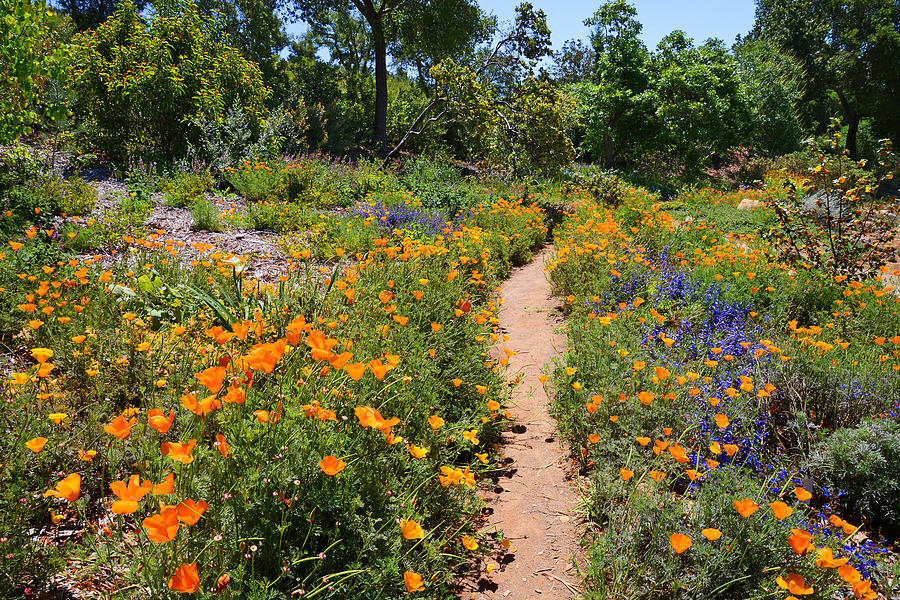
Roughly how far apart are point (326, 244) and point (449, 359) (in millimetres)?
3123

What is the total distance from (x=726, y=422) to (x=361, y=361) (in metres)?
2.02

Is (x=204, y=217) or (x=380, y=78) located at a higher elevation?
(x=380, y=78)

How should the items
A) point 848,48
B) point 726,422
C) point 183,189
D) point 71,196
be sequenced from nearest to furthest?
point 726,422 < point 71,196 < point 183,189 < point 848,48

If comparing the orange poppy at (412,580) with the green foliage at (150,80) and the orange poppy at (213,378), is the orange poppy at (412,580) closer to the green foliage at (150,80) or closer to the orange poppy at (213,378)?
the orange poppy at (213,378)

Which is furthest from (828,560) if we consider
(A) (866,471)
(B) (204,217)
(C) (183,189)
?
(C) (183,189)

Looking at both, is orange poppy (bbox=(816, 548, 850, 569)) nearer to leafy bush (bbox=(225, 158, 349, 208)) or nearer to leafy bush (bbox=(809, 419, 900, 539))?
leafy bush (bbox=(809, 419, 900, 539))

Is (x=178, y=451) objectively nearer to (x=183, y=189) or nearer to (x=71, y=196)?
(x=71, y=196)

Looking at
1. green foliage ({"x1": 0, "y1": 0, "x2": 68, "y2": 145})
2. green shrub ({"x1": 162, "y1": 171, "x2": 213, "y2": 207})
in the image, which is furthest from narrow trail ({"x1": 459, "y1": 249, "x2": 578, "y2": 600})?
green shrub ({"x1": 162, "y1": 171, "x2": 213, "y2": 207})

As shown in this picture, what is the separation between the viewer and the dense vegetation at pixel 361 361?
69.6 inches

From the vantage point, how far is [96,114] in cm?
920

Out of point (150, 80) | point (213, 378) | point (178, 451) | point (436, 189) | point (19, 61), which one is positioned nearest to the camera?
point (178, 451)

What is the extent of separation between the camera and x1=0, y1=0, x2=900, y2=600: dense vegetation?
1767 millimetres

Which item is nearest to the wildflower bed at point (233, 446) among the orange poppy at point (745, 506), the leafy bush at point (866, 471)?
the orange poppy at point (745, 506)

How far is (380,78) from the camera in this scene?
1606cm
